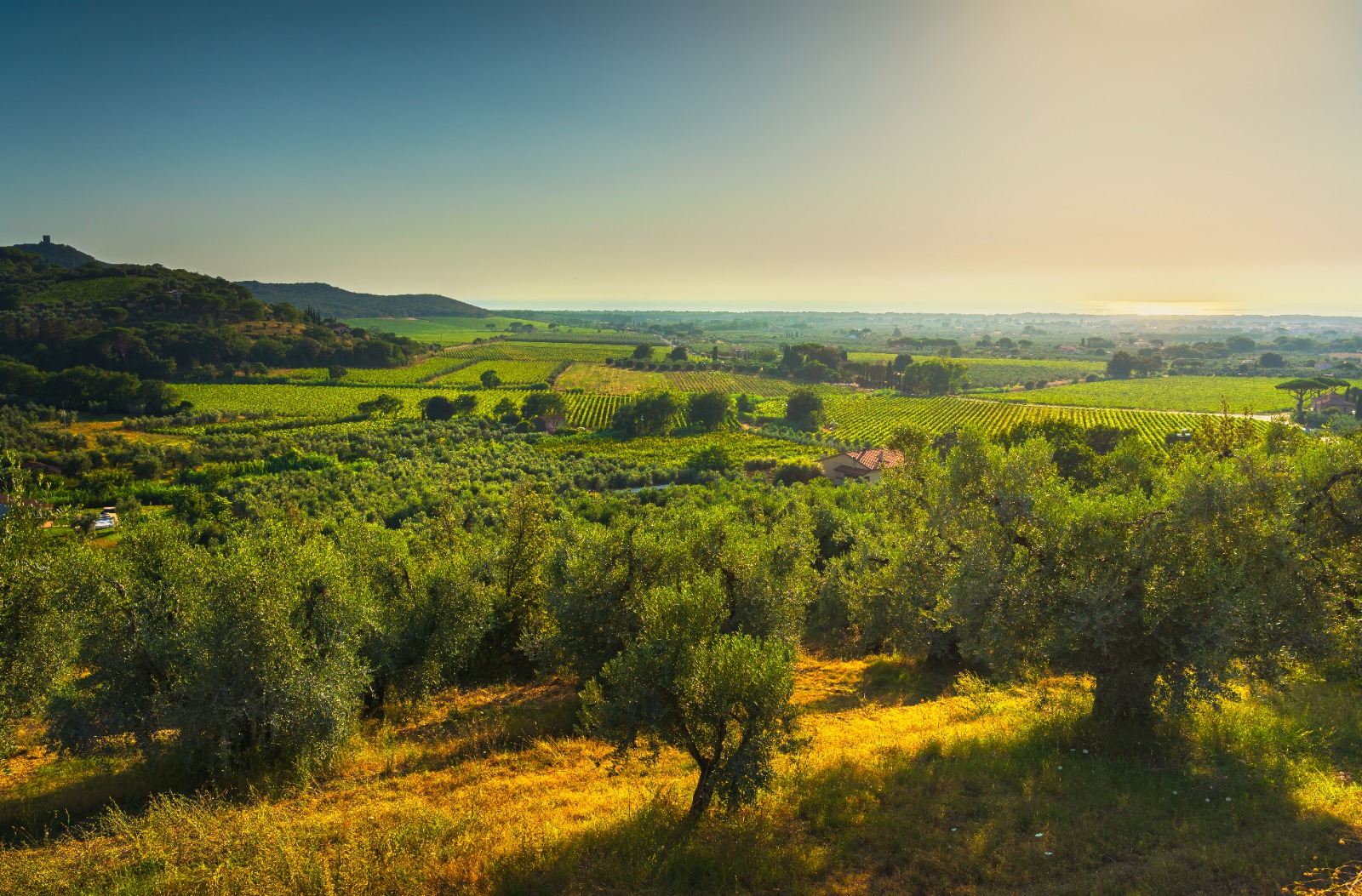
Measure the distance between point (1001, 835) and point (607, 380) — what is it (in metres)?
148

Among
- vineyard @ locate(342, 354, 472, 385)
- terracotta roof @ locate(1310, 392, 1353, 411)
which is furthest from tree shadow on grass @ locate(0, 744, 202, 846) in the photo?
terracotta roof @ locate(1310, 392, 1353, 411)

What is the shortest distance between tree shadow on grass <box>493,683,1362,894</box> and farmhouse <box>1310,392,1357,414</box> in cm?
Answer: 13582

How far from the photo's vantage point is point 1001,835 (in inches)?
470

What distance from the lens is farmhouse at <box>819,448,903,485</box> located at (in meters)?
69.6

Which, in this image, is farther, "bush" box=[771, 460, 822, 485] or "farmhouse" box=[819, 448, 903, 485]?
"bush" box=[771, 460, 822, 485]

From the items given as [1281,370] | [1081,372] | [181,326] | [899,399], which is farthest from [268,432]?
[1281,370]

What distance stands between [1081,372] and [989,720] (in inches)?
8449

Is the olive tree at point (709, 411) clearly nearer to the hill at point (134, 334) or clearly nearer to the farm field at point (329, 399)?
the farm field at point (329, 399)

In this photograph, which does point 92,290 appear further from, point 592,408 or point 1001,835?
point 1001,835

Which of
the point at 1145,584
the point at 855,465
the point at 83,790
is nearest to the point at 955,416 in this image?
the point at 855,465

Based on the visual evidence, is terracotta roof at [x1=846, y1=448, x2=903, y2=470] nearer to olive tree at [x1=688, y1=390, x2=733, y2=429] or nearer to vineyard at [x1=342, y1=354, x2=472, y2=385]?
olive tree at [x1=688, y1=390, x2=733, y2=429]

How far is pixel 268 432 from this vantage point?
8700cm

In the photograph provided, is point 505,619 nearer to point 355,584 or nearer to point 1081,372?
point 355,584

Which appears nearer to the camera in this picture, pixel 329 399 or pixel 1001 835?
pixel 1001 835
